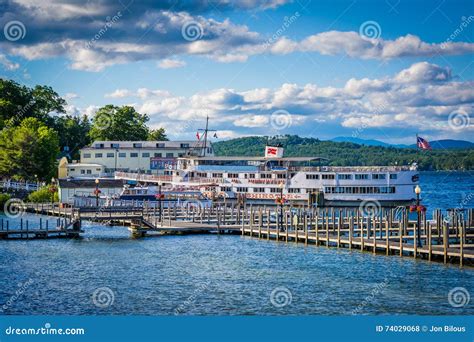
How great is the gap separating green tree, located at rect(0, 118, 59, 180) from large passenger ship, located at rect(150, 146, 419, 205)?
1829cm

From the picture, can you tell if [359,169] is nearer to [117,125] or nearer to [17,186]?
[17,186]

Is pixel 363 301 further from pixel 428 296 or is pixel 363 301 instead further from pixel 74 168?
pixel 74 168

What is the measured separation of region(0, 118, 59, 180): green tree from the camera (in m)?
106

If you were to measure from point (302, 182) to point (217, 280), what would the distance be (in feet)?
184

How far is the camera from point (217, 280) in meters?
41.4

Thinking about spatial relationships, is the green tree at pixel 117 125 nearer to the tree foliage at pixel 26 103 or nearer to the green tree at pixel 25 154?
the tree foliage at pixel 26 103

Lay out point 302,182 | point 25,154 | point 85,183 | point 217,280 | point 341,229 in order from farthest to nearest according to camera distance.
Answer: point 25,154, point 302,182, point 85,183, point 341,229, point 217,280

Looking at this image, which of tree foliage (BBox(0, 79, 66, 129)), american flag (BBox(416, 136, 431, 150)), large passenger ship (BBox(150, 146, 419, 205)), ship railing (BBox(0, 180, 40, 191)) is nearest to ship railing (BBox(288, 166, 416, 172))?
large passenger ship (BBox(150, 146, 419, 205))

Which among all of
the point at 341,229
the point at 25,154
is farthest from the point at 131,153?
the point at 341,229

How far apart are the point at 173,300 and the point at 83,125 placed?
12906 centimetres

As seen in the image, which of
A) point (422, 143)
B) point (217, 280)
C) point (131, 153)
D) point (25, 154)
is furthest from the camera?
point (131, 153)

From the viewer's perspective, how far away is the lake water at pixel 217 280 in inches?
1384

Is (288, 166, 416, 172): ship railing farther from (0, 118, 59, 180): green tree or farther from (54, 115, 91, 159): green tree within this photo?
(54, 115, 91, 159): green tree

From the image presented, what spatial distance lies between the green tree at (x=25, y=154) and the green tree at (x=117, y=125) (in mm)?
35108
